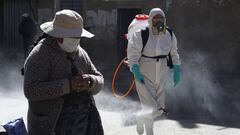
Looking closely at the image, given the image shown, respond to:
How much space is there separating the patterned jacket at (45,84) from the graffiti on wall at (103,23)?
13245mm

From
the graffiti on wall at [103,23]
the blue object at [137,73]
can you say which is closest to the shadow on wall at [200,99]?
the blue object at [137,73]

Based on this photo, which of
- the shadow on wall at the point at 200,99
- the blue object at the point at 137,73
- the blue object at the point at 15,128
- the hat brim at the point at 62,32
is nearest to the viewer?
the hat brim at the point at 62,32

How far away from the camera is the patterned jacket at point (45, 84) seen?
11.5 feet

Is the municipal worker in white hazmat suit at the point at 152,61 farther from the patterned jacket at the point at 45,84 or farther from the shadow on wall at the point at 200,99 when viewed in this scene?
the patterned jacket at the point at 45,84

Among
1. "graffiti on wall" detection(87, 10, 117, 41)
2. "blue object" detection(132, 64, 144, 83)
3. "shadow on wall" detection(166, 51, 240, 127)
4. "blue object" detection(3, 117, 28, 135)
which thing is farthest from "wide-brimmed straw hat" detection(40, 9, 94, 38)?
"graffiti on wall" detection(87, 10, 117, 41)

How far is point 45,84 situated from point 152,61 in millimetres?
3018

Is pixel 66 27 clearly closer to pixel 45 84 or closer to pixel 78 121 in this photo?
pixel 45 84

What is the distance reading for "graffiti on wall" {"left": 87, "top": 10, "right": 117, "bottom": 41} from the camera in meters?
16.9

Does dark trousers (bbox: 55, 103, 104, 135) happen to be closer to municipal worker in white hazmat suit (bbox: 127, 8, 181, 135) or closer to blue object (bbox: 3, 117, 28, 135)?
blue object (bbox: 3, 117, 28, 135)

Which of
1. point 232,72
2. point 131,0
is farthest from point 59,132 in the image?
point 131,0

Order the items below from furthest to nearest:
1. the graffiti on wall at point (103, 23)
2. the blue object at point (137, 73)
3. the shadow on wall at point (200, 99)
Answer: the graffiti on wall at point (103, 23) < the shadow on wall at point (200, 99) < the blue object at point (137, 73)

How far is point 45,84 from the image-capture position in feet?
11.5

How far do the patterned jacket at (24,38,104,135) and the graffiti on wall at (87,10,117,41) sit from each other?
13.2m

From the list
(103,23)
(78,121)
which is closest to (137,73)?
(78,121)
